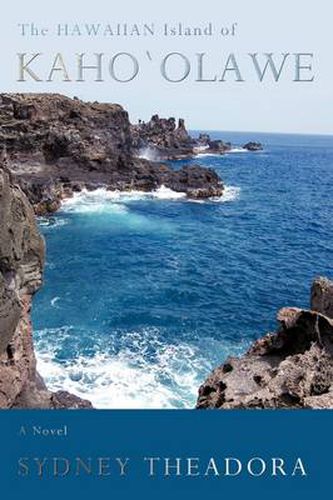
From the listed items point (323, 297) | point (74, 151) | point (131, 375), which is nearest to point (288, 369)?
point (323, 297)

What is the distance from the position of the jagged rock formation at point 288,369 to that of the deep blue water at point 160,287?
5862mm

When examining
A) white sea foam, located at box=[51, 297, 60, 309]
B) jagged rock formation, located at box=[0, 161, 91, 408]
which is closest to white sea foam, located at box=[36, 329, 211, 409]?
white sea foam, located at box=[51, 297, 60, 309]

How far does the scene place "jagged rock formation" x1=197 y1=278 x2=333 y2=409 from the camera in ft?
51.7

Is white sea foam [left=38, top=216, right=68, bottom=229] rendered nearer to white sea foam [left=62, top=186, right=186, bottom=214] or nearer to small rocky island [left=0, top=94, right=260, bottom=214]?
white sea foam [left=62, top=186, right=186, bottom=214]

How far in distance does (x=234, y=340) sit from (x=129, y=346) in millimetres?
6433

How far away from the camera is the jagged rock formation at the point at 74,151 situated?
73.3m

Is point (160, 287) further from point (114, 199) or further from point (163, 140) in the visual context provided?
point (163, 140)

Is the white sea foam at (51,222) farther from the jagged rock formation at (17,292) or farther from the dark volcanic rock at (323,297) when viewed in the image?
the dark volcanic rock at (323,297)

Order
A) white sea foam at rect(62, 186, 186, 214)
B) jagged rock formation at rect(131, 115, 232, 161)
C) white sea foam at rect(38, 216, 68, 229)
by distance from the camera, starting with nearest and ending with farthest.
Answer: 1. white sea foam at rect(38, 216, 68, 229)
2. white sea foam at rect(62, 186, 186, 214)
3. jagged rock formation at rect(131, 115, 232, 161)

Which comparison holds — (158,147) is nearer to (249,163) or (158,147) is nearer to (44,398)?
(249,163)

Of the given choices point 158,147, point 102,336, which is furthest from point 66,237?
point 158,147

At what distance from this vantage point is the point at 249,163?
147250mm

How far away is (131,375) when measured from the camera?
27.1 meters

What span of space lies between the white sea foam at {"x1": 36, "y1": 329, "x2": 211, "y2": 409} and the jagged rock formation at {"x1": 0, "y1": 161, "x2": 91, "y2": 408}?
16.9ft
